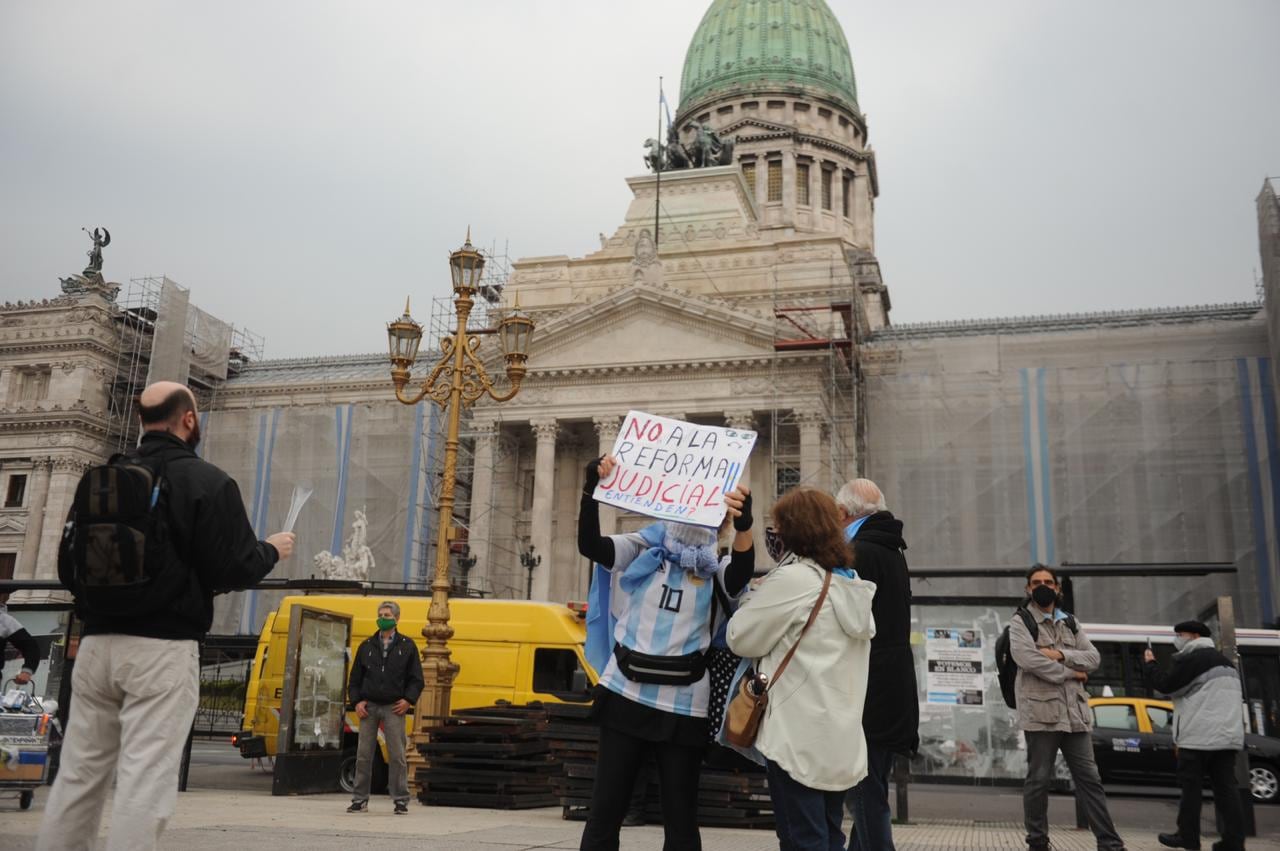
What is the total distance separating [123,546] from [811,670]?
2915 mm

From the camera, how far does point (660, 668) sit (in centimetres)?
542

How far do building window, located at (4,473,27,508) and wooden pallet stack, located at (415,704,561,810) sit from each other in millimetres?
41250

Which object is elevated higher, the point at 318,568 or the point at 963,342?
the point at 963,342

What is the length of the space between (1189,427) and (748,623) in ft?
111

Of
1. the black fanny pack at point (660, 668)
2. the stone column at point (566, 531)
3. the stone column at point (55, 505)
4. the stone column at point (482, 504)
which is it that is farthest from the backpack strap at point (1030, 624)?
the stone column at point (55, 505)

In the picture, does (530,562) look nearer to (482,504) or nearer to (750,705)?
(482,504)

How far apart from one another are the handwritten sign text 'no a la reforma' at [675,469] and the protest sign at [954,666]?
10.4m

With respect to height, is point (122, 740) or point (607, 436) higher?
point (607, 436)

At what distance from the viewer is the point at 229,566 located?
4785mm

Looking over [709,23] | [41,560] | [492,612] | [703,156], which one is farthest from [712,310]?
[709,23]

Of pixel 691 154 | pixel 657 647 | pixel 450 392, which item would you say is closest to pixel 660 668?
pixel 657 647

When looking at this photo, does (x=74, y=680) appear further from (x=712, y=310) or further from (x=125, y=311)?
(x=125, y=311)

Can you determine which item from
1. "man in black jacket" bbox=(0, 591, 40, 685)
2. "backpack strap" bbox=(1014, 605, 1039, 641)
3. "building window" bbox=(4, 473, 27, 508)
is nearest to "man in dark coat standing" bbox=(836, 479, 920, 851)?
"backpack strap" bbox=(1014, 605, 1039, 641)

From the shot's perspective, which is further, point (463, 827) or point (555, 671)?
point (555, 671)
